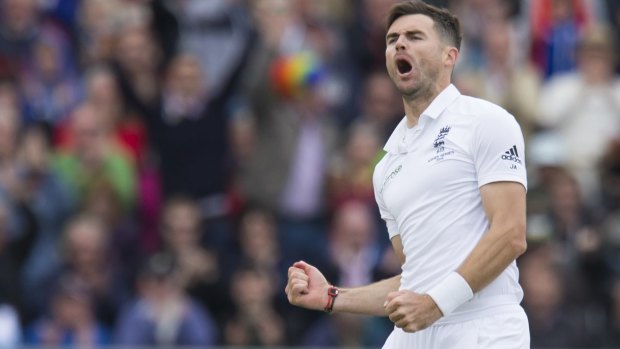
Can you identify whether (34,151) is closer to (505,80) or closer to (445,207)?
(505,80)

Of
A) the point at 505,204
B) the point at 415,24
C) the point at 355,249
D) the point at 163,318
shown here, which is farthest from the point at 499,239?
the point at 163,318

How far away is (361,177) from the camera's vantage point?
12.2 m

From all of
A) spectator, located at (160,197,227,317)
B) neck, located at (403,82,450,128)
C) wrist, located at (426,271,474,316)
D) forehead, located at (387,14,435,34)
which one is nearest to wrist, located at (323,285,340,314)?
wrist, located at (426,271,474,316)

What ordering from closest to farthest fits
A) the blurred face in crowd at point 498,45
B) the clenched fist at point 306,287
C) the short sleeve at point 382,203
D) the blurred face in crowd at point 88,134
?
the clenched fist at point 306,287, the short sleeve at point 382,203, the blurred face in crowd at point 88,134, the blurred face in crowd at point 498,45

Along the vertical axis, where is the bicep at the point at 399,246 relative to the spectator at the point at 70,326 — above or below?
above

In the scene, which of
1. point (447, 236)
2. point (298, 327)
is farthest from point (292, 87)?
point (447, 236)

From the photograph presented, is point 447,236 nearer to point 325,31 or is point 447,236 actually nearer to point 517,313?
point 517,313

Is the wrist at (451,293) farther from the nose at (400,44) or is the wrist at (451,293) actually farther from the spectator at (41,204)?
the spectator at (41,204)

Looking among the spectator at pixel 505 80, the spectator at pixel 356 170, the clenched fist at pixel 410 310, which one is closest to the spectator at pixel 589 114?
the spectator at pixel 505 80

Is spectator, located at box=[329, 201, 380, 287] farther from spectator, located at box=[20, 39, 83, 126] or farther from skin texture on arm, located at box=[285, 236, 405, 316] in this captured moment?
skin texture on arm, located at box=[285, 236, 405, 316]

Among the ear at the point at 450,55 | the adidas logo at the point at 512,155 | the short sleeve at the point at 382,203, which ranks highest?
the ear at the point at 450,55

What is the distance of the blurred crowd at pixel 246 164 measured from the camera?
11.5 metres

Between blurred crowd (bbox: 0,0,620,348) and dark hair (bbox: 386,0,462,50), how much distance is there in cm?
519

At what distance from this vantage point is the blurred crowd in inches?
453
